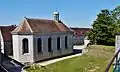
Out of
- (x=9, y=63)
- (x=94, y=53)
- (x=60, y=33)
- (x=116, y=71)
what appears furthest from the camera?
(x=60, y=33)

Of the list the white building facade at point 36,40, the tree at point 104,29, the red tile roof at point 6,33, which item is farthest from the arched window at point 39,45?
the red tile roof at point 6,33

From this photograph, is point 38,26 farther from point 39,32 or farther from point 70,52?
point 70,52

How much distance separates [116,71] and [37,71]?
40.4 ft

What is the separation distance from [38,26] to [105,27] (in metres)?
8.53

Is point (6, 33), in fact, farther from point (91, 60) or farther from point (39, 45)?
point (91, 60)

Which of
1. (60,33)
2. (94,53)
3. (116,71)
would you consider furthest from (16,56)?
(116,71)

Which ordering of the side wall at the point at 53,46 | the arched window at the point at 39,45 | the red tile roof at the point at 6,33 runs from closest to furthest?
the side wall at the point at 53,46 → the arched window at the point at 39,45 → the red tile roof at the point at 6,33

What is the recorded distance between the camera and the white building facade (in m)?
25.6

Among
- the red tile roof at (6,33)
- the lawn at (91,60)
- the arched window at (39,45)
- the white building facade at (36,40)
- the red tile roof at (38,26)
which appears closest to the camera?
the lawn at (91,60)

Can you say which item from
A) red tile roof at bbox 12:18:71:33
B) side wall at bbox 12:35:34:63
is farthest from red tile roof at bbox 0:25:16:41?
side wall at bbox 12:35:34:63

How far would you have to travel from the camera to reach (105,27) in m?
26.6

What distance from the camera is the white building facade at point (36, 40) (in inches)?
1009

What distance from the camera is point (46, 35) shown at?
2733cm

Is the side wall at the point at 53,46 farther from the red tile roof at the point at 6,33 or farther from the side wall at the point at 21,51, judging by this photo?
the red tile roof at the point at 6,33
